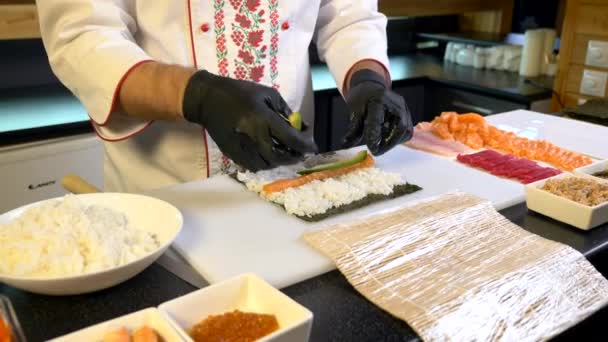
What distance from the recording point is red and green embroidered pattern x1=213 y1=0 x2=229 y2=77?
1.24 m

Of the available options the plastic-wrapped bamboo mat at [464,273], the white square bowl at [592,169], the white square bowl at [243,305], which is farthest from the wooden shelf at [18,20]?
the white square bowl at [592,169]

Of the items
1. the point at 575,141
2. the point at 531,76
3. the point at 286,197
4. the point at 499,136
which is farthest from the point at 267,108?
the point at 531,76

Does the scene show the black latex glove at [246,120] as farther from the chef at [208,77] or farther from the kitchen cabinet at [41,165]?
Result: the kitchen cabinet at [41,165]

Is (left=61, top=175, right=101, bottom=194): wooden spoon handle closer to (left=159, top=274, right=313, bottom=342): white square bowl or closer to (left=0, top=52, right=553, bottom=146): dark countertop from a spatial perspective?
(left=159, top=274, right=313, bottom=342): white square bowl

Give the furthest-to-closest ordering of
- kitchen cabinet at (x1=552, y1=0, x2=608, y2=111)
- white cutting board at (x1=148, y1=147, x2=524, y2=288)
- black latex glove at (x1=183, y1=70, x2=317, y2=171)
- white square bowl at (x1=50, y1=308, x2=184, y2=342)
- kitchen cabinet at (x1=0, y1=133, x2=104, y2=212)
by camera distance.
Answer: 1. kitchen cabinet at (x1=552, y1=0, x2=608, y2=111)
2. kitchen cabinet at (x1=0, y1=133, x2=104, y2=212)
3. black latex glove at (x1=183, y1=70, x2=317, y2=171)
4. white cutting board at (x1=148, y1=147, x2=524, y2=288)
5. white square bowl at (x1=50, y1=308, x2=184, y2=342)

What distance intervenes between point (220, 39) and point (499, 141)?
74 cm

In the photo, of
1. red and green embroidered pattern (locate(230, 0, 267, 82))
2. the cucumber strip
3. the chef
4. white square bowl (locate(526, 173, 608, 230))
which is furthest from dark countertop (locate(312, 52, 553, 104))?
white square bowl (locate(526, 173, 608, 230))

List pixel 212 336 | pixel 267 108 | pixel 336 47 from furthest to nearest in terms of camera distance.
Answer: pixel 336 47
pixel 267 108
pixel 212 336

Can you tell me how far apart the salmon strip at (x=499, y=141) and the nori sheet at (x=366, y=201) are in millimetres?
372

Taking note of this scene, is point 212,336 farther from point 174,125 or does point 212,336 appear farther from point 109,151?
point 109,151

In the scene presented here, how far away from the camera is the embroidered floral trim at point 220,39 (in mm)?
1242

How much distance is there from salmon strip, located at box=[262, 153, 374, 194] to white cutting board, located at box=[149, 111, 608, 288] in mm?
36

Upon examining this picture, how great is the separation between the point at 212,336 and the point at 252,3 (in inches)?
33.2

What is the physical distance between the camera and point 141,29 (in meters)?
1.24
